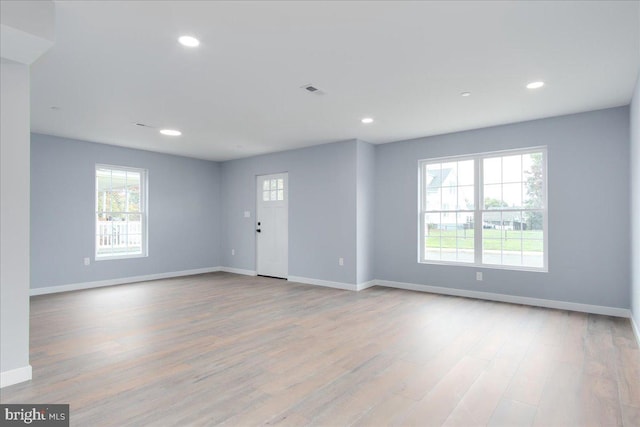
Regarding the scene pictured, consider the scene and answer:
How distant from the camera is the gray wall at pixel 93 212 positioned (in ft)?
18.1

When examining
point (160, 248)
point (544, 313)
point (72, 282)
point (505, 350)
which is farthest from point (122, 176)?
point (544, 313)

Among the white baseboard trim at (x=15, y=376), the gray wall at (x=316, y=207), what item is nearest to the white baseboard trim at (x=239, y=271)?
the gray wall at (x=316, y=207)

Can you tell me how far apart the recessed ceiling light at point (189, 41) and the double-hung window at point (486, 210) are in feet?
13.6

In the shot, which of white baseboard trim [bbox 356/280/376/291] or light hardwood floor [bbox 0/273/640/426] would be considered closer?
light hardwood floor [bbox 0/273/640/426]

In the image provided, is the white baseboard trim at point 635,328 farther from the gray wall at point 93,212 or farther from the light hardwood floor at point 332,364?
the gray wall at point 93,212

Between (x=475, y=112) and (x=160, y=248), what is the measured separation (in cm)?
606

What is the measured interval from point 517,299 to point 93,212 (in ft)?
22.5

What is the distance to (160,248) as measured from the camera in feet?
23.0

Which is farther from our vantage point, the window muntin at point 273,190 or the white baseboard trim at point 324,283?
the window muntin at point 273,190

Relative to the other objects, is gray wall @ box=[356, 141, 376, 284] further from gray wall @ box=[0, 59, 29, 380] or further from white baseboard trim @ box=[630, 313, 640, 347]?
gray wall @ box=[0, 59, 29, 380]

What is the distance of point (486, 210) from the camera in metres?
5.24

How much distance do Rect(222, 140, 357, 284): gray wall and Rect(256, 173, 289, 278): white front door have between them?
5.7 inches

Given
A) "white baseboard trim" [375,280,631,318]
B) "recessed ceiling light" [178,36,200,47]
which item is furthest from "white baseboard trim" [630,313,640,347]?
"recessed ceiling light" [178,36,200,47]

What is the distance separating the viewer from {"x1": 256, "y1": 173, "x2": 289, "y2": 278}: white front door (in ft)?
22.7
